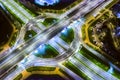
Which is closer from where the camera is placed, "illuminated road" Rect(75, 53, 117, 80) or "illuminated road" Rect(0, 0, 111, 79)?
"illuminated road" Rect(75, 53, 117, 80)

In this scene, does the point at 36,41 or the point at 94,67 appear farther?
the point at 36,41

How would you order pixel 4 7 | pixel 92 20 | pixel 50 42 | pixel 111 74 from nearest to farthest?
pixel 111 74 → pixel 50 42 → pixel 92 20 → pixel 4 7

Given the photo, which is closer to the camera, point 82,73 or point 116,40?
point 82,73

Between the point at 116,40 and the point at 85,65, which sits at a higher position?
the point at 116,40

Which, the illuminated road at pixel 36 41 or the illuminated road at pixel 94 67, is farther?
the illuminated road at pixel 36 41

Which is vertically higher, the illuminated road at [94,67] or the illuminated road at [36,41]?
the illuminated road at [36,41]

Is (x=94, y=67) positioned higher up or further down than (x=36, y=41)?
further down

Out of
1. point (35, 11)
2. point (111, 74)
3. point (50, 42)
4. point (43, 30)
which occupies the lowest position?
point (111, 74)

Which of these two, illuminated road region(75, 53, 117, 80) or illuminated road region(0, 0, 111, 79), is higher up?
illuminated road region(0, 0, 111, 79)

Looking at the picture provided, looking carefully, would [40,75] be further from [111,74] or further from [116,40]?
[116,40]

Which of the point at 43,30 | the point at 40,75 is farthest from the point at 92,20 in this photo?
the point at 40,75

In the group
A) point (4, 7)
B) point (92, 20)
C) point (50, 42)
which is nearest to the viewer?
point (50, 42)
